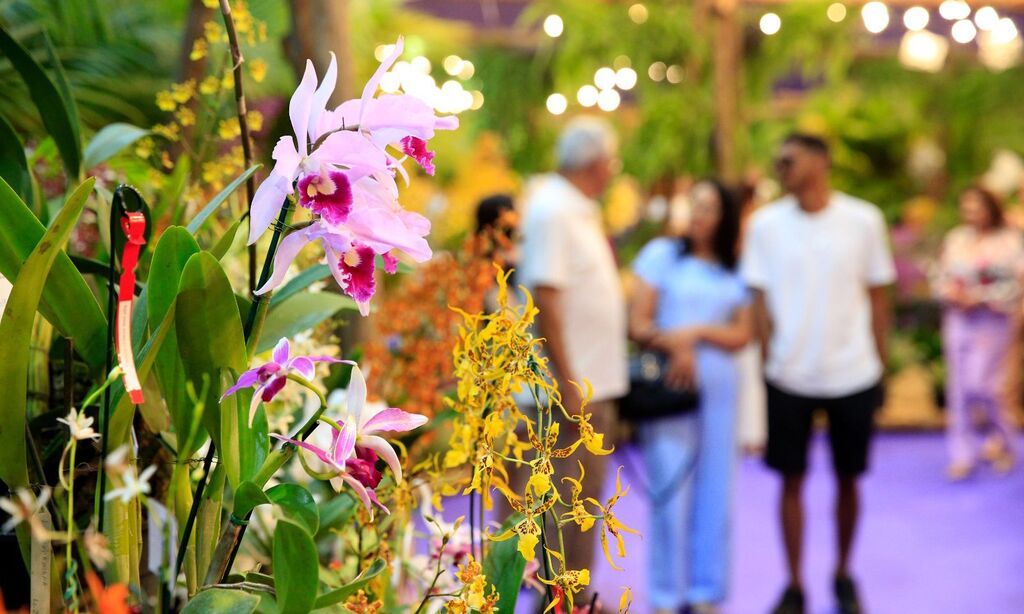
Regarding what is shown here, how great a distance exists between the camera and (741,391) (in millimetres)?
3826

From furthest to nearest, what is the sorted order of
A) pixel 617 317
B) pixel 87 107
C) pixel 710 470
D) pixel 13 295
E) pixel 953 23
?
1. pixel 953 23
2. pixel 710 470
3. pixel 617 317
4. pixel 87 107
5. pixel 13 295

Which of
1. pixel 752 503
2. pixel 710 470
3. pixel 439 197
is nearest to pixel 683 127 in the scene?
pixel 439 197

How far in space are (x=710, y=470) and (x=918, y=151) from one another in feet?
20.4

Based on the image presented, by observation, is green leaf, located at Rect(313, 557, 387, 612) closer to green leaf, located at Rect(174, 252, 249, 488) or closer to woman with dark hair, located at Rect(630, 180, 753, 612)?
green leaf, located at Rect(174, 252, 249, 488)

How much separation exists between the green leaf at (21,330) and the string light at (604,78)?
6504 millimetres

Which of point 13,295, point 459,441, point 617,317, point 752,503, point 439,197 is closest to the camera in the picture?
point 13,295

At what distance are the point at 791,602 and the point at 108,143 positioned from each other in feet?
9.87

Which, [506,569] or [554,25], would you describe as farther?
[554,25]

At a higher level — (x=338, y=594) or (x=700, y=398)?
(x=338, y=594)

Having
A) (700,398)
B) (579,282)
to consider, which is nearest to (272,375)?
(579,282)

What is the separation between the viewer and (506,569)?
898 millimetres

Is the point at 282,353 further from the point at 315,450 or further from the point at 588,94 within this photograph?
the point at 588,94

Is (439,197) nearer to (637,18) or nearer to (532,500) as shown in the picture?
(637,18)

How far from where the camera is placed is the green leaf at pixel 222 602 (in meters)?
0.72
